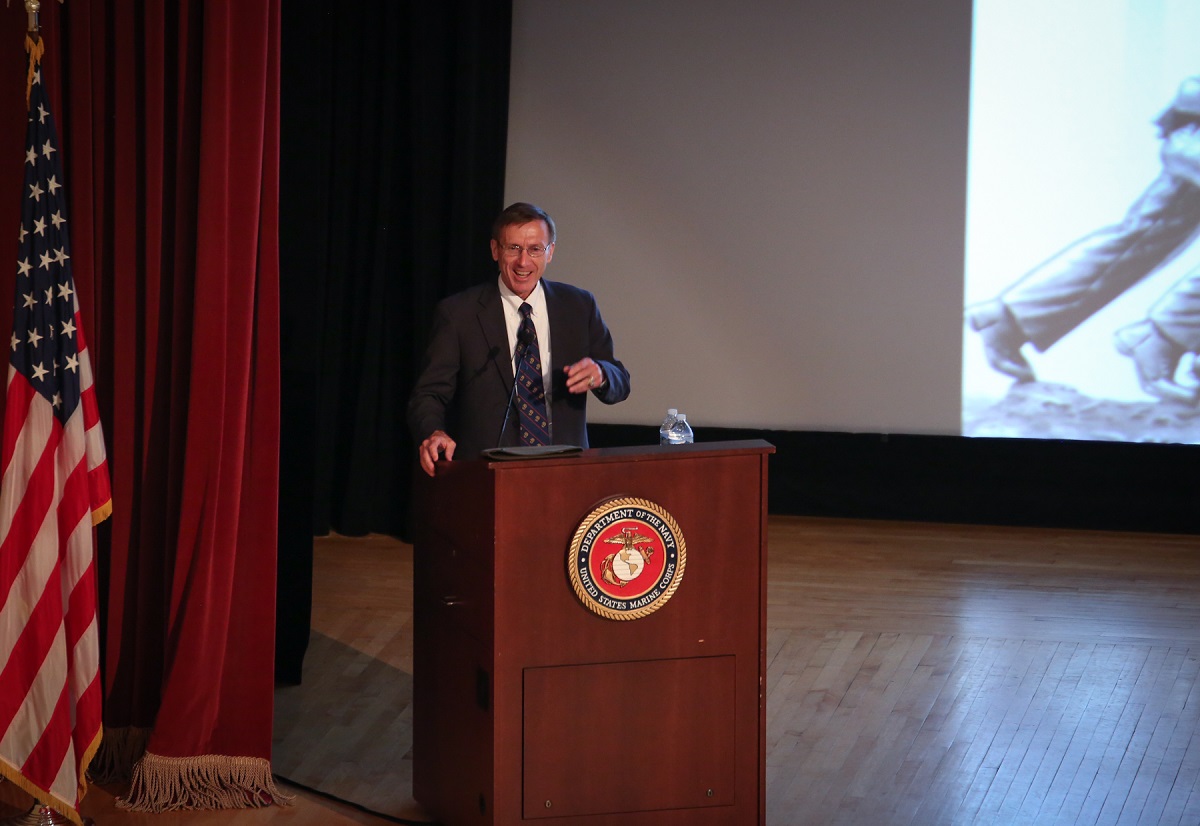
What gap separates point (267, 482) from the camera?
3.63 m

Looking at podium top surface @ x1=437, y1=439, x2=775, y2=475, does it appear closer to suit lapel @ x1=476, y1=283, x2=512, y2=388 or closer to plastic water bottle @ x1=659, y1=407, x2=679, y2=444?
plastic water bottle @ x1=659, y1=407, x2=679, y2=444

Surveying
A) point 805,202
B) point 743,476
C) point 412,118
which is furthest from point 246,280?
point 805,202

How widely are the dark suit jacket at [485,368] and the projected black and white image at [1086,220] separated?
12.8 feet

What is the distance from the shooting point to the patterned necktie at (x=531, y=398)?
3.44 m

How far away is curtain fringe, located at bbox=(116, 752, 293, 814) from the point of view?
11.6 ft

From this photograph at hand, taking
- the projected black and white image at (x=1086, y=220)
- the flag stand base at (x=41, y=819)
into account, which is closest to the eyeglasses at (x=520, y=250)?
the flag stand base at (x=41, y=819)

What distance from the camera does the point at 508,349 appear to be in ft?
11.6

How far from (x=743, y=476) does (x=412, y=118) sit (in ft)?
14.3

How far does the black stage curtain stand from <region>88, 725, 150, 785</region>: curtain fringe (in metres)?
3.17

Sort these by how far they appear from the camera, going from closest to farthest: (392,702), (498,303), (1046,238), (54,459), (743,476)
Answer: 1. (743,476)
2. (54,459)
3. (498,303)
4. (392,702)
5. (1046,238)

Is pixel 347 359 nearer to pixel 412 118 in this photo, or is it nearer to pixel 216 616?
pixel 412 118

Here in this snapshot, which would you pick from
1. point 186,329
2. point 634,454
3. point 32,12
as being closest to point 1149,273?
point 634,454

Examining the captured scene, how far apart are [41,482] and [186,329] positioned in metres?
0.53

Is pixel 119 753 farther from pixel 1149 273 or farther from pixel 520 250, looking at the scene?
pixel 1149 273
